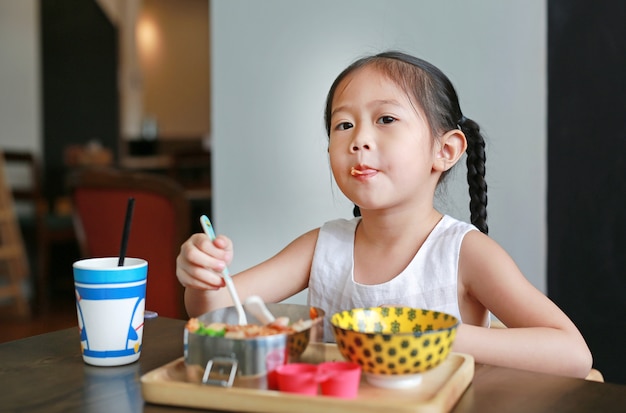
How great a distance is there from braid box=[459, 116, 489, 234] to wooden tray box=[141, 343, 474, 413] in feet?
1.95

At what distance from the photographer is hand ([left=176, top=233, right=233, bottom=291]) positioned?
983 mm

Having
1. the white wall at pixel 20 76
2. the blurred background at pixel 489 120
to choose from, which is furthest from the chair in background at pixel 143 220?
the white wall at pixel 20 76

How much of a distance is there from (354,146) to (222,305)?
34 centimetres

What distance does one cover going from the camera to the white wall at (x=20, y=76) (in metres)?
5.31

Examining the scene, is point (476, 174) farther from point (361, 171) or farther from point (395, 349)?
point (395, 349)

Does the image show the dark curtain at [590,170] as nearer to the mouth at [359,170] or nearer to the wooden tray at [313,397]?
the mouth at [359,170]

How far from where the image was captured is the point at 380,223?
48.9 inches

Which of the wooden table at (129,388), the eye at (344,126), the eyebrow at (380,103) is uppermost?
the eyebrow at (380,103)

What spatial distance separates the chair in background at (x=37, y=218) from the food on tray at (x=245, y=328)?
13.9ft

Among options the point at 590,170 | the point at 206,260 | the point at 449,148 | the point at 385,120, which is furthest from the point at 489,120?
the point at 206,260

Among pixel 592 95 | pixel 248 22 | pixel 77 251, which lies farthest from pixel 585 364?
pixel 77 251

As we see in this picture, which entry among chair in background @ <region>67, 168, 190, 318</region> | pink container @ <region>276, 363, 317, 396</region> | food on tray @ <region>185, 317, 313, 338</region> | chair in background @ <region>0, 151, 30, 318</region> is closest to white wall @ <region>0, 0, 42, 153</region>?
chair in background @ <region>0, 151, 30, 318</region>

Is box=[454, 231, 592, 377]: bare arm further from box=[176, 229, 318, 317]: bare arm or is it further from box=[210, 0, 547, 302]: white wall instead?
box=[210, 0, 547, 302]: white wall

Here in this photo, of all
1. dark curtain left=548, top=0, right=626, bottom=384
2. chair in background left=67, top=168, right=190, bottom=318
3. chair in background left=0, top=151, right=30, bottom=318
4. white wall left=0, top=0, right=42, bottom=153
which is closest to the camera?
dark curtain left=548, top=0, right=626, bottom=384
